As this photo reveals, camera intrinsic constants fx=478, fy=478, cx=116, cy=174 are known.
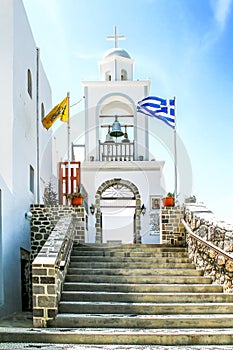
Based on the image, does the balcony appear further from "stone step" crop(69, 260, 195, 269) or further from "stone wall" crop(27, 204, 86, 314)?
"stone step" crop(69, 260, 195, 269)

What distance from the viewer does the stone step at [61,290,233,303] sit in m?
8.14

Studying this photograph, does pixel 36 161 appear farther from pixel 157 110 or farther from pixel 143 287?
pixel 143 287

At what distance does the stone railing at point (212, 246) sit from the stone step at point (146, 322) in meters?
1.02

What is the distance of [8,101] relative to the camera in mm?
11062

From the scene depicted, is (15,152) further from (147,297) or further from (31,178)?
(147,297)

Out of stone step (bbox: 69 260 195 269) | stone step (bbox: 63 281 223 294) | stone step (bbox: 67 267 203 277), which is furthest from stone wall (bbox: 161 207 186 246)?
stone step (bbox: 63 281 223 294)

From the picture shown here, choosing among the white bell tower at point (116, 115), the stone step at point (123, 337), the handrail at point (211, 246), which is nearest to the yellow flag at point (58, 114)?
the white bell tower at point (116, 115)

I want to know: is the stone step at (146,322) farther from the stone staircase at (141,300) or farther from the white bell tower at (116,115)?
the white bell tower at (116,115)

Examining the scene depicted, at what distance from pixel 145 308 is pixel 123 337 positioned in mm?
1141

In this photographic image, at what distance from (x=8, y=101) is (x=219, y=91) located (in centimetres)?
507

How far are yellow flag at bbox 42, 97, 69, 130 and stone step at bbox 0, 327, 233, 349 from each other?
7618 mm

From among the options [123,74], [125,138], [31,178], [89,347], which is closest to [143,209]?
[125,138]

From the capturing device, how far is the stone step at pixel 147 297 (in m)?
8.14

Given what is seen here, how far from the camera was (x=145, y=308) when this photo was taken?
25.3ft
